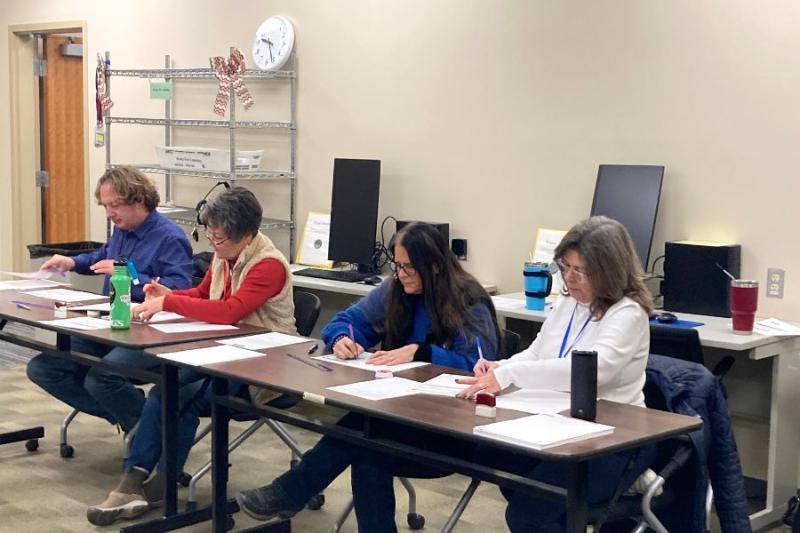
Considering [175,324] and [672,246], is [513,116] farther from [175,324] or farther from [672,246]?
[175,324]

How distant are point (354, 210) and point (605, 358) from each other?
295cm

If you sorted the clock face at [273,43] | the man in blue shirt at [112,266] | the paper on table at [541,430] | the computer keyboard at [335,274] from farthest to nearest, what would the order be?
the clock face at [273,43], the computer keyboard at [335,274], the man in blue shirt at [112,266], the paper on table at [541,430]

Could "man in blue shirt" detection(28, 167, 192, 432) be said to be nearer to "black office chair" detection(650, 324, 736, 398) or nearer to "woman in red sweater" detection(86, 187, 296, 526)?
"woman in red sweater" detection(86, 187, 296, 526)

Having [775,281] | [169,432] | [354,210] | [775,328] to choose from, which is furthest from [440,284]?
[354,210]

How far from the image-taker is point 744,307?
3.89 metres

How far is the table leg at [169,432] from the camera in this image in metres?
3.59

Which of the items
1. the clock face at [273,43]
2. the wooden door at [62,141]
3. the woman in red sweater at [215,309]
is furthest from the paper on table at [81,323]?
the wooden door at [62,141]

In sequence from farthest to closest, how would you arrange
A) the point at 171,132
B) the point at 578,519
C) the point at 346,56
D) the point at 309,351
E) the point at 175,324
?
the point at 171,132, the point at 346,56, the point at 175,324, the point at 309,351, the point at 578,519

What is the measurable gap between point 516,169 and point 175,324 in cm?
195

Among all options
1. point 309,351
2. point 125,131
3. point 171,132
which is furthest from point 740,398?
point 125,131

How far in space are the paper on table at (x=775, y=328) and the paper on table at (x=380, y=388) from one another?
63.5 inches

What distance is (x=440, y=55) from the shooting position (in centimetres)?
541

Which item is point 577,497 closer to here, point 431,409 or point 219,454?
point 431,409

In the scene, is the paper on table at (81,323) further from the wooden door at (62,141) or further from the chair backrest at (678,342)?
the wooden door at (62,141)
